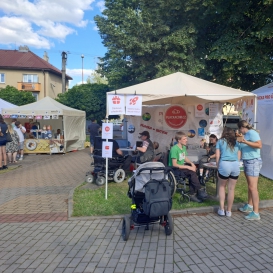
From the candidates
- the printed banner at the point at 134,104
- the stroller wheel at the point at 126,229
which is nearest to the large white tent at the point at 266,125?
the printed banner at the point at 134,104

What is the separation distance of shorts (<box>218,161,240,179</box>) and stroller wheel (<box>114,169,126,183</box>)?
11.0ft

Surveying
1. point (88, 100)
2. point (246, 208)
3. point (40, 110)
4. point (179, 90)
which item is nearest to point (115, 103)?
point (179, 90)

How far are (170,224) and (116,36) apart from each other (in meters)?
13.2

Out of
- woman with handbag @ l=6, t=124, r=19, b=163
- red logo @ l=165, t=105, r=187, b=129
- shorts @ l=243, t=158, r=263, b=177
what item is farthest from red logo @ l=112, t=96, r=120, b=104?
woman with handbag @ l=6, t=124, r=19, b=163

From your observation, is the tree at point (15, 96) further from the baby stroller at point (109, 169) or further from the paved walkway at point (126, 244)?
the paved walkway at point (126, 244)

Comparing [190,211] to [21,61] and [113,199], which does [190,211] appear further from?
[21,61]

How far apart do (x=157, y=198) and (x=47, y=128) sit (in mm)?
13085

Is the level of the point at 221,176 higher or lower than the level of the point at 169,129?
lower

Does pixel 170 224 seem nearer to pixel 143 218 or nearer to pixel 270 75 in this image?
pixel 143 218

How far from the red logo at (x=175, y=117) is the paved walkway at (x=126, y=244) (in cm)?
469

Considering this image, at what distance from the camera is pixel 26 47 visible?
140 ft

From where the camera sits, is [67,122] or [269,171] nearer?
[269,171]

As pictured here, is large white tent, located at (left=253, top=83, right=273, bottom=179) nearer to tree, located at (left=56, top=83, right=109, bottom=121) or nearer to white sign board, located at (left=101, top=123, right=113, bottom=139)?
white sign board, located at (left=101, top=123, right=113, bottom=139)

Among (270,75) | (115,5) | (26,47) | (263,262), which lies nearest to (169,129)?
(270,75)
